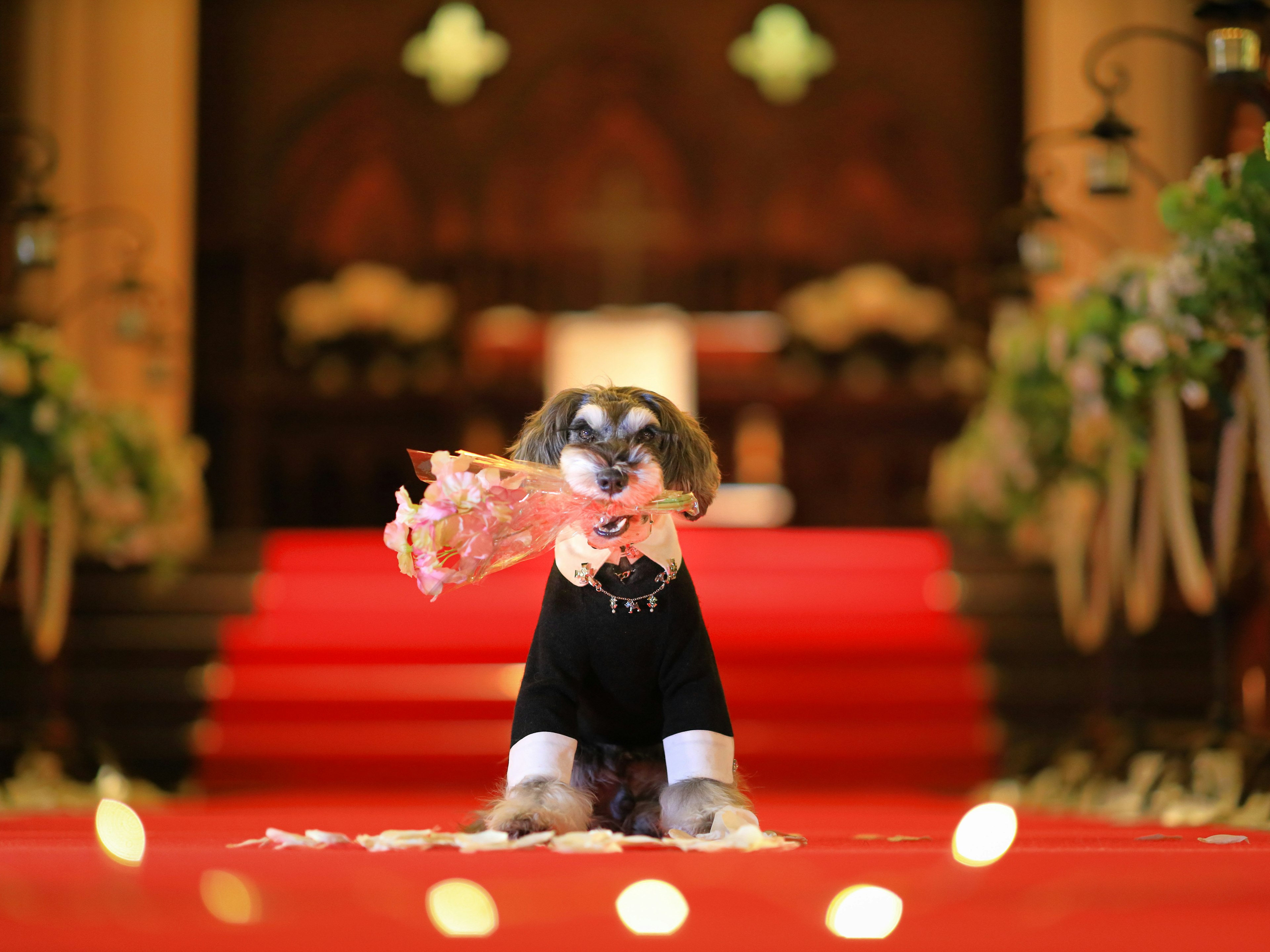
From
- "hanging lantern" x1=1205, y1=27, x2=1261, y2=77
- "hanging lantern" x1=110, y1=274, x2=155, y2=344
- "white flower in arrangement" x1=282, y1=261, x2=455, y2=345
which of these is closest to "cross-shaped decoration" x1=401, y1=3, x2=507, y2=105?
"white flower in arrangement" x1=282, y1=261, x2=455, y2=345

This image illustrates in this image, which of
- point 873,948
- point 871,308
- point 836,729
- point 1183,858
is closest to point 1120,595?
point 836,729

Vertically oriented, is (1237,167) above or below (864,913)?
above

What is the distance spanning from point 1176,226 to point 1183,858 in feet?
4.83

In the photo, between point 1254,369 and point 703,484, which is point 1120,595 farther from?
point 703,484

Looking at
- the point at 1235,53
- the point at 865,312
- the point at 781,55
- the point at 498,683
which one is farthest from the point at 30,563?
the point at 781,55

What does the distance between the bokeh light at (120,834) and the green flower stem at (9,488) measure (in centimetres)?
149

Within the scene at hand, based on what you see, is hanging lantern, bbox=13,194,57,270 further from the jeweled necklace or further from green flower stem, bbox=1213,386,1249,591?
green flower stem, bbox=1213,386,1249,591

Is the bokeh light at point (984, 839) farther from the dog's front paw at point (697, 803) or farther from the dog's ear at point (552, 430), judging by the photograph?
the dog's ear at point (552, 430)

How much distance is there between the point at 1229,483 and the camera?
283 cm

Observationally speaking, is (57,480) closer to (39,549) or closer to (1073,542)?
(39,549)

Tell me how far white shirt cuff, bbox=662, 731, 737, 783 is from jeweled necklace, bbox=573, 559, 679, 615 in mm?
176

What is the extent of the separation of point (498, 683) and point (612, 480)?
8.07 feet

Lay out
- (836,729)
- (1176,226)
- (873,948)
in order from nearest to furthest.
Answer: (873,948) → (1176,226) → (836,729)

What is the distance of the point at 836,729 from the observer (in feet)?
12.8
